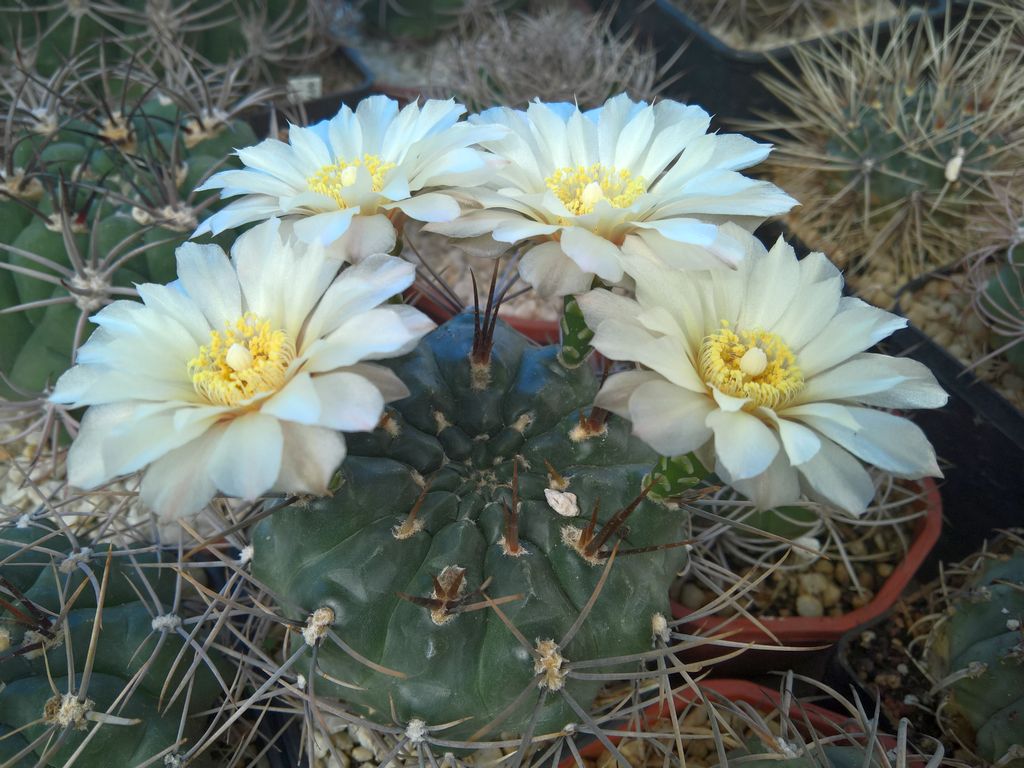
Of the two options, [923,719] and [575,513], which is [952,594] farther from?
[575,513]

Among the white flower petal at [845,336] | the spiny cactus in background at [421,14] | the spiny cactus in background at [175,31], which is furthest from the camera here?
the spiny cactus in background at [421,14]

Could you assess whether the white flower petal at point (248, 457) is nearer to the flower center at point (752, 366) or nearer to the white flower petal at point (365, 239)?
the white flower petal at point (365, 239)

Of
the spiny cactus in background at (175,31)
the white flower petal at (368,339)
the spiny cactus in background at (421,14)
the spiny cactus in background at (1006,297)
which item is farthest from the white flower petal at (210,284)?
the spiny cactus in background at (421,14)

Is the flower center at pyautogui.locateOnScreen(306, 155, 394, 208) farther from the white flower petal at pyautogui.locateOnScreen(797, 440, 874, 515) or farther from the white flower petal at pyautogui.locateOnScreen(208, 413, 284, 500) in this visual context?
the white flower petal at pyautogui.locateOnScreen(797, 440, 874, 515)

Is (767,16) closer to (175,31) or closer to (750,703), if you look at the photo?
(175,31)

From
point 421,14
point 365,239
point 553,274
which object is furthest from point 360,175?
point 421,14

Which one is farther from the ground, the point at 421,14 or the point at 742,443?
the point at 742,443
